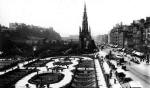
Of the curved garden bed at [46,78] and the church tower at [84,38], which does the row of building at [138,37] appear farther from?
the curved garden bed at [46,78]

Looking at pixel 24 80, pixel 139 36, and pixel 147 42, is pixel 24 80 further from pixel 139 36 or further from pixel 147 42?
pixel 139 36

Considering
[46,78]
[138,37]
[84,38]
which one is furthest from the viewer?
[84,38]

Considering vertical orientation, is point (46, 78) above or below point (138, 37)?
below

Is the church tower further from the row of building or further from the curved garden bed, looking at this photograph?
the curved garden bed

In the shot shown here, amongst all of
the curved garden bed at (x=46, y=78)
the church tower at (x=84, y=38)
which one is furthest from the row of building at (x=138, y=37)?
the curved garden bed at (x=46, y=78)

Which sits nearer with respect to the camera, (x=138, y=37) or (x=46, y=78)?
(x=46, y=78)

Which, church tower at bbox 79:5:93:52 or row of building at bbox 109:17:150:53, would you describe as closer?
row of building at bbox 109:17:150:53

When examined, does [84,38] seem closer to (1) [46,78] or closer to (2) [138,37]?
(2) [138,37]

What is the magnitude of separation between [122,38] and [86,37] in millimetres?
21559

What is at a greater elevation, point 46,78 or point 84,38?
point 84,38

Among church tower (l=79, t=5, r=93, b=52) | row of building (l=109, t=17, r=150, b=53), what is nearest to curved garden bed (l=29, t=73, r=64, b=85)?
row of building (l=109, t=17, r=150, b=53)

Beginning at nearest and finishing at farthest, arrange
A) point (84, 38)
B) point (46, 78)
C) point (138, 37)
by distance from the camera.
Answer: point (46, 78) → point (138, 37) → point (84, 38)

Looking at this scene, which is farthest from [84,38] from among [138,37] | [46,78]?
[46,78]

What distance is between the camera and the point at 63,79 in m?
29.8
